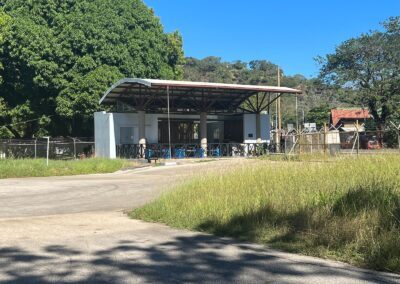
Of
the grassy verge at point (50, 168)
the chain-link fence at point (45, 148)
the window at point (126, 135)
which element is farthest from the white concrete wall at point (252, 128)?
the grassy verge at point (50, 168)

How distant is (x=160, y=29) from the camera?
48500mm

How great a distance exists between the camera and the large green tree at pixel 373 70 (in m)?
49.0

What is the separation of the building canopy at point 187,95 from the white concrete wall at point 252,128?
0.82 meters

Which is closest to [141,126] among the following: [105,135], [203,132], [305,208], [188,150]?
[105,135]

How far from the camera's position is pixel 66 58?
4100cm

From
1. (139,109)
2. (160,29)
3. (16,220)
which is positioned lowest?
(16,220)

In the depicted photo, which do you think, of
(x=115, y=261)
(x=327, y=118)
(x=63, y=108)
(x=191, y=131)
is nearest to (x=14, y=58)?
(x=63, y=108)

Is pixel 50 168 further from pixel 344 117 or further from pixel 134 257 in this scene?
pixel 344 117

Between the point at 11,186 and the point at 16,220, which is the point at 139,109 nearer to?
the point at 11,186

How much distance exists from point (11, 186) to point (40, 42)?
22.6 metres

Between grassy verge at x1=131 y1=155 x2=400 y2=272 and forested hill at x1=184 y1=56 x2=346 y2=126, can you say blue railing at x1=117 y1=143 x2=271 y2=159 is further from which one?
forested hill at x1=184 y1=56 x2=346 y2=126

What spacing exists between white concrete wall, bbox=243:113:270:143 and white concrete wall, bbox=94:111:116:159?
440 inches

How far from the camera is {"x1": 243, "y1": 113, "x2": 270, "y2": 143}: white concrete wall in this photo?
43.2 metres

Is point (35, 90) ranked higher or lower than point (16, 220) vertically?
higher
